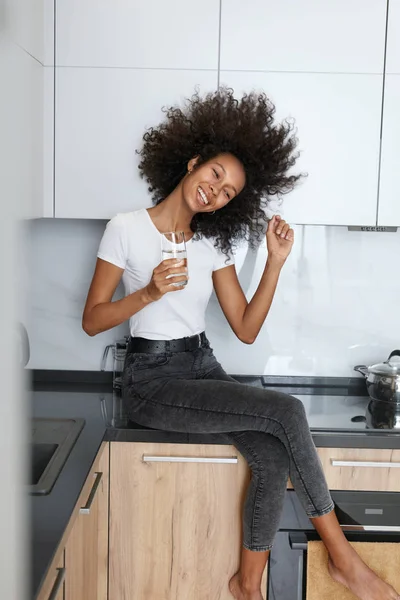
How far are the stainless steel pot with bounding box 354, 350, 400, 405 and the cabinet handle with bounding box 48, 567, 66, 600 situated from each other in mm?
1208

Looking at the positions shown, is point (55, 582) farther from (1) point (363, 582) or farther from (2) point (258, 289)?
(2) point (258, 289)

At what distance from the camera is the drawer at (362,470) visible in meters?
1.72

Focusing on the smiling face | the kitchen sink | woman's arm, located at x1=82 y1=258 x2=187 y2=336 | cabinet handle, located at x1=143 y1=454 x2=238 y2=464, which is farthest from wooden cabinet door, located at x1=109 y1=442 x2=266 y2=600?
the smiling face

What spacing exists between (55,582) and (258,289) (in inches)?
42.2

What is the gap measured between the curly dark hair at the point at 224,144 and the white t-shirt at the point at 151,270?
3.3 inches

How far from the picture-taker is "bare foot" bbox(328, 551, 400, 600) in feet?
5.28

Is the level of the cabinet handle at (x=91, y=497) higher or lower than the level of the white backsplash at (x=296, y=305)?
lower

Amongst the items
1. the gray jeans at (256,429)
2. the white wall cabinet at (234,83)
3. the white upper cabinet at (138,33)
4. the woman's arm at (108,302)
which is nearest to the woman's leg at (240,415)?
the gray jeans at (256,429)

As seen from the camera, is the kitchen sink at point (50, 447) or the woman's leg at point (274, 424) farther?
the woman's leg at point (274, 424)

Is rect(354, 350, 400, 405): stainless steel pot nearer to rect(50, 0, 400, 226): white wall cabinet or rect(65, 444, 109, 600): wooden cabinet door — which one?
rect(50, 0, 400, 226): white wall cabinet

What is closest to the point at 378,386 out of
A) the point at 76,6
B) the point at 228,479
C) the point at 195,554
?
the point at 228,479

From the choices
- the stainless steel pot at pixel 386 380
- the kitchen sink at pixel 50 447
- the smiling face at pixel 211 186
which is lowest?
the kitchen sink at pixel 50 447

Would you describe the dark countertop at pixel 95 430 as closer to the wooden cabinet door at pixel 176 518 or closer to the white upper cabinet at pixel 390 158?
the wooden cabinet door at pixel 176 518

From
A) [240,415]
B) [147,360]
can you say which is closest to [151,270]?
[147,360]
